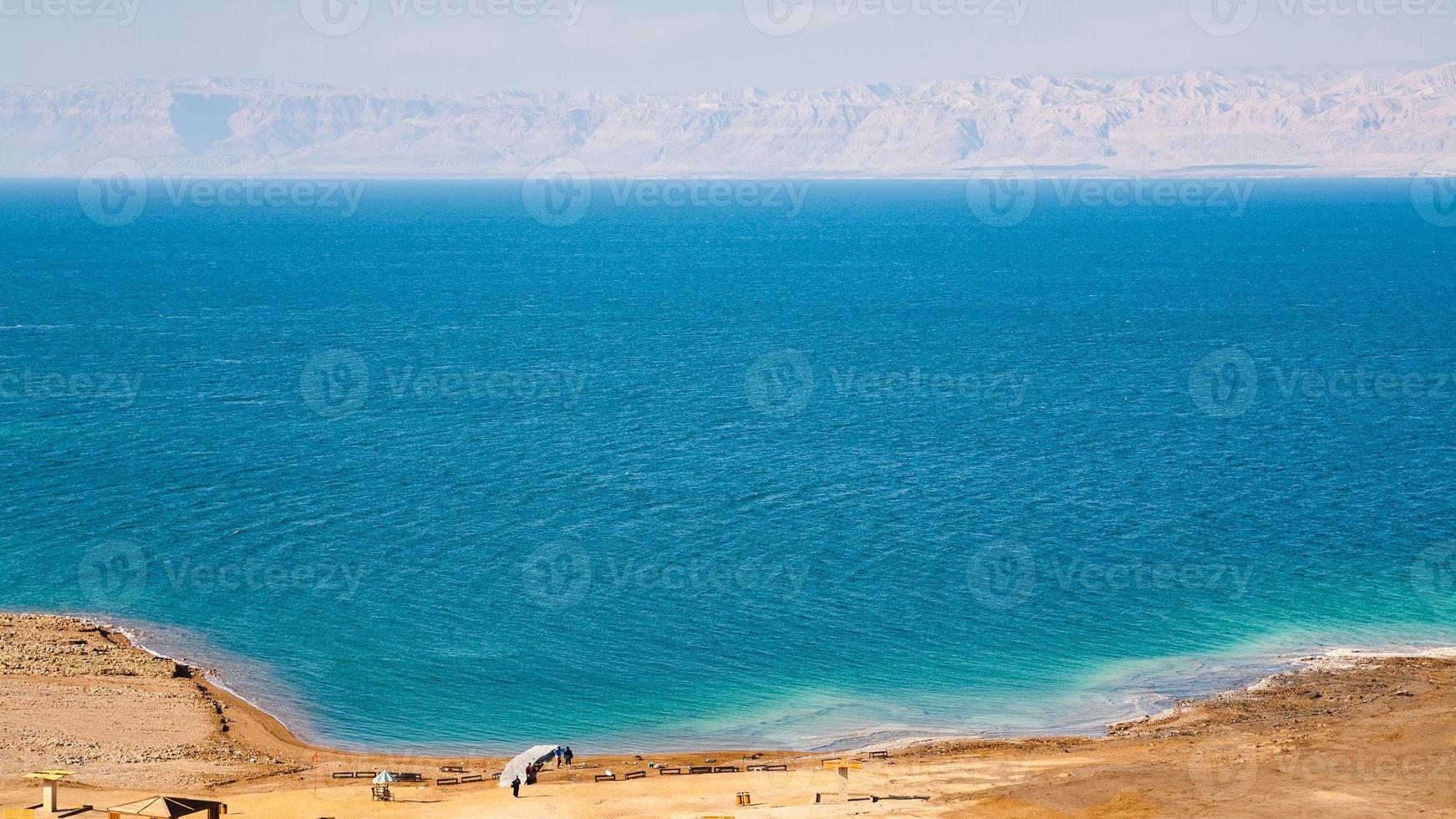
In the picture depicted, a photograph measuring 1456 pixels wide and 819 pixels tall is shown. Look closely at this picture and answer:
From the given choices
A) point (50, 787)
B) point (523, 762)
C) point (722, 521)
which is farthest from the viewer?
point (722, 521)

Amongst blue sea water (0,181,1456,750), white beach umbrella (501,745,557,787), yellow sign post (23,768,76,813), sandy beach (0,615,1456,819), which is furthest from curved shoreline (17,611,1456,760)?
yellow sign post (23,768,76,813)

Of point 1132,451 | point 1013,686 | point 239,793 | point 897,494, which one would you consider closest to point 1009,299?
point 1132,451

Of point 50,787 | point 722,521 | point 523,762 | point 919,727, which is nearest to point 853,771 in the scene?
point 919,727

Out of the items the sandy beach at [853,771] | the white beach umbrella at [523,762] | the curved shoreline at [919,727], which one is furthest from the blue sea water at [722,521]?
the white beach umbrella at [523,762]

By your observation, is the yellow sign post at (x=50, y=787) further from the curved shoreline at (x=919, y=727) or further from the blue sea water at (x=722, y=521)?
the blue sea water at (x=722, y=521)

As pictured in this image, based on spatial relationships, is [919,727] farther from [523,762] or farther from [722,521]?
[722,521]

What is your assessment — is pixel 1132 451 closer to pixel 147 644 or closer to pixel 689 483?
pixel 689 483

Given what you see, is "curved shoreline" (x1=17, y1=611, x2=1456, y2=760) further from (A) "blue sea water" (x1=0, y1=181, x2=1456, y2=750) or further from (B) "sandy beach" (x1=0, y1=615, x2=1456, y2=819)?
(A) "blue sea water" (x1=0, y1=181, x2=1456, y2=750)
